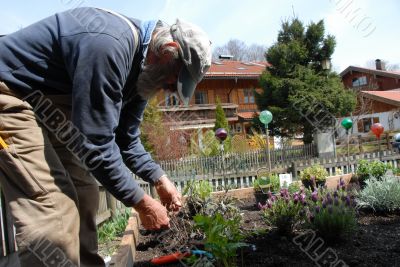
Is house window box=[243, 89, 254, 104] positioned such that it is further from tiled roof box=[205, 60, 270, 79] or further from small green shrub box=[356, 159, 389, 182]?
small green shrub box=[356, 159, 389, 182]

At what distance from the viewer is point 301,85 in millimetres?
16469

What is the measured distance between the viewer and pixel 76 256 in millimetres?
1578

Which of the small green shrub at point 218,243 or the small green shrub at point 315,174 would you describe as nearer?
the small green shrub at point 218,243

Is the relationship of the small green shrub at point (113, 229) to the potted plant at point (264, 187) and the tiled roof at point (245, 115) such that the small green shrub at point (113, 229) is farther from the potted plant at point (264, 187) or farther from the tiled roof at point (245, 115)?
the tiled roof at point (245, 115)

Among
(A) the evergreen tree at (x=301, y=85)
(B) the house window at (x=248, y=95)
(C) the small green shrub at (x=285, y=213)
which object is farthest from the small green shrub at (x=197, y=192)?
(B) the house window at (x=248, y=95)

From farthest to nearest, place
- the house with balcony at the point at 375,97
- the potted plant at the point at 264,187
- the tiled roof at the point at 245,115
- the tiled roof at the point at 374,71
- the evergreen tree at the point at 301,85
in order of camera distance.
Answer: the tiled roof at the point at 374,71 < the house with balcony at the point at 375,97 < the tiled roof at the point at 245,115 < the evergreen tree at the point at 301,85 < the potted plant at the point at 264,187

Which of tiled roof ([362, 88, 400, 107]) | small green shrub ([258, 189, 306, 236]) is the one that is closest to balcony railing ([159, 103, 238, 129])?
tiled roof ([362, 88, 400, 107])

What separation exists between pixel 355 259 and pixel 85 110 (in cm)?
217

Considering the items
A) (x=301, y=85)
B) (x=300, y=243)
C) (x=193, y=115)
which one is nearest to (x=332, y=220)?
(x=300, y=243)

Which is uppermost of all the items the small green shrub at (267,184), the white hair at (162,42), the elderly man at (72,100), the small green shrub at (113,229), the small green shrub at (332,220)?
the white hair at (162,42)

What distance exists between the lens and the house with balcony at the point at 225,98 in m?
21.1

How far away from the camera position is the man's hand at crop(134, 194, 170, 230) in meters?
1.57

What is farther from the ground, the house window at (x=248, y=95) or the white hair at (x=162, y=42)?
the house window at (x=248, y=95)

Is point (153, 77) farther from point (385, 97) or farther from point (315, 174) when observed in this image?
point (385, 97)
